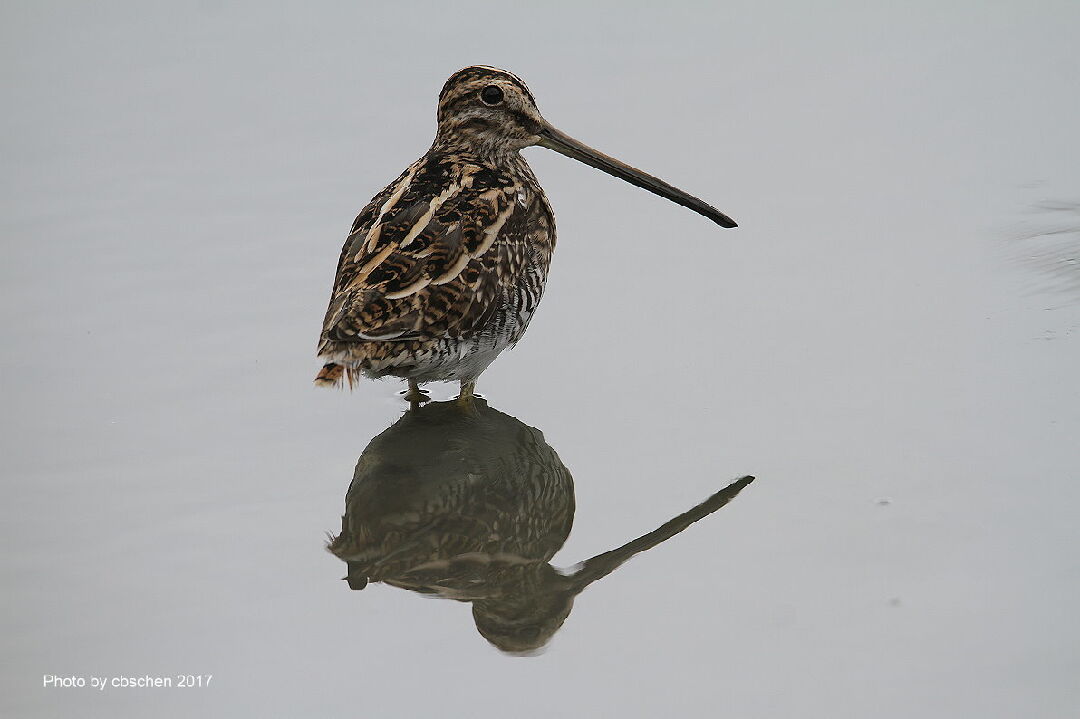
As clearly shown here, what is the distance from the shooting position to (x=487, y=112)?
224 inches

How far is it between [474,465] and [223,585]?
3.45 ft

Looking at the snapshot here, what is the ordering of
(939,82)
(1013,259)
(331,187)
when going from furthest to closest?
(939,82), (331,187), (1013,259)

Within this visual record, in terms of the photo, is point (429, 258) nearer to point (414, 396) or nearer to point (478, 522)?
point (414, 396)

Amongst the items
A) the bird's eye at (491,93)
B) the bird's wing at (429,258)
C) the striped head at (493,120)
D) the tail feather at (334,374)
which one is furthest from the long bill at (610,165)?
the tail feather at (334,374)

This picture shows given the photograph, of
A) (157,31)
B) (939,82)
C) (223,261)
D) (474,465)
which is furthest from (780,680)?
(157,31)

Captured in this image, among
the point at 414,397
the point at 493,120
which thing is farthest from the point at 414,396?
the point at 493,120

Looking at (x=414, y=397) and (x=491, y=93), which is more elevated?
(x=491, y=93)

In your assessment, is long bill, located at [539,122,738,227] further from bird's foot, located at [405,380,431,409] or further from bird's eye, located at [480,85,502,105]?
bird's foot, located at [405,380,431,409]

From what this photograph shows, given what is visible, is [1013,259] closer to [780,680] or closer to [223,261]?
[780,680]

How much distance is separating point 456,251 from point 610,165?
3.45ft

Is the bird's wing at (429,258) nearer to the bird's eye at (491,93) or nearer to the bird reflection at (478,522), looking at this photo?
the bird's eye at (491,93)

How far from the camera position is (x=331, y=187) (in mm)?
6898

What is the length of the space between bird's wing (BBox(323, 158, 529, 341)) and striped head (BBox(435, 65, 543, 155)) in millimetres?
234

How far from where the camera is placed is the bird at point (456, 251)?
4.89 meters
